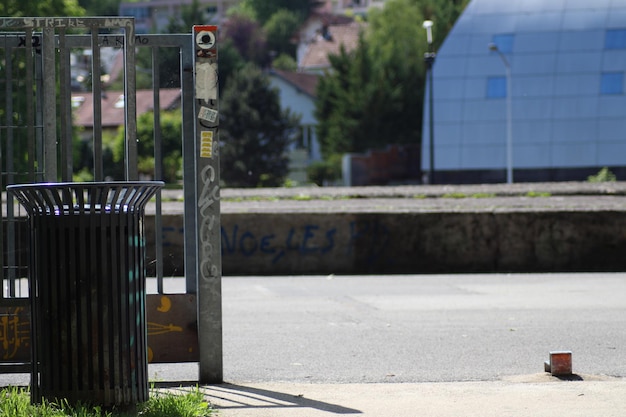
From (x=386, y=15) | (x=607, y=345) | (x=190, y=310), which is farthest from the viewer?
(x=386, y=15)

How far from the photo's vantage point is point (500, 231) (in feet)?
53.8

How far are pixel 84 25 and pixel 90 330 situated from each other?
2040 millimetres

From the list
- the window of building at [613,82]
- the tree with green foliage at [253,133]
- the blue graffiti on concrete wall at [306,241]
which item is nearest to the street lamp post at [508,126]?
the window of building at [613,82]

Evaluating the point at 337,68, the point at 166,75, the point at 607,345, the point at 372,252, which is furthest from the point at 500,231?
the point at 337,68

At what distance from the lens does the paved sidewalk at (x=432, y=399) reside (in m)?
5.90

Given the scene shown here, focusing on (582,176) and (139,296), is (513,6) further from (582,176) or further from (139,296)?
(139,296)

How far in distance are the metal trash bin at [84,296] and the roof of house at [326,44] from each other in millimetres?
97049

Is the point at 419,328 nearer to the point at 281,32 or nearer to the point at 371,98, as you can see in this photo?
the point at 371,98

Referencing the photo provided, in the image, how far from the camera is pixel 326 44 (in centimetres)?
10906

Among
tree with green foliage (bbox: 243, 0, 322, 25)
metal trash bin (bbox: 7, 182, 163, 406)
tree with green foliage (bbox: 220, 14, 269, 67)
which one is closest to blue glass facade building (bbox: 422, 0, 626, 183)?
metal trash bin (bbox: 7, 182, 163, 406)

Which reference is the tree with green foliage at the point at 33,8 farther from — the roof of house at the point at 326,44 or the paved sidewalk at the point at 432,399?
the roof of house at the point at 326,44

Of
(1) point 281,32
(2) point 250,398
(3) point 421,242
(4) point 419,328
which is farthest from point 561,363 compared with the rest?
(1) point 281,32

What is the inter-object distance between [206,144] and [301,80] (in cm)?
8436

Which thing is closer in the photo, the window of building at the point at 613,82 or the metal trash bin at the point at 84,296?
the metal trash bin at the point at 84,296
